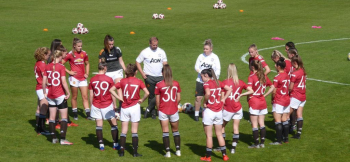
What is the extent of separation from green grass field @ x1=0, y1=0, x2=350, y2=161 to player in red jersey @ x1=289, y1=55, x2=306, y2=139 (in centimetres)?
69

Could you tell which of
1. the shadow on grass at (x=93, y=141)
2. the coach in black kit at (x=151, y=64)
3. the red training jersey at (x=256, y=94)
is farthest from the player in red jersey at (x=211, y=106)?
the coach in black kit at (x=151, y=64)

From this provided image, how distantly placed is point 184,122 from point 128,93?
14.5ft

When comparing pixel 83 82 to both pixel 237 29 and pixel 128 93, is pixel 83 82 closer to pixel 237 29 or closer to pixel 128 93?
pixel 128 93

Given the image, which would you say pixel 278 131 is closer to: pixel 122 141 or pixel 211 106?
pixel 211 106

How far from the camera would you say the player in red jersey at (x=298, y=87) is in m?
15.9

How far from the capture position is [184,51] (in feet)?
94.5

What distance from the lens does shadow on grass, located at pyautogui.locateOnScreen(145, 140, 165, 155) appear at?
14.9m

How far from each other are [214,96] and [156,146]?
8.83 ft

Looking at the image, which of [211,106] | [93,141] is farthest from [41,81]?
[211,106]

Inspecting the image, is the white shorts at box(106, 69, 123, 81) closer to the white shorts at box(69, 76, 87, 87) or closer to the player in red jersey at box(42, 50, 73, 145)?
the white shorts at box(69, 76, 87, 87)

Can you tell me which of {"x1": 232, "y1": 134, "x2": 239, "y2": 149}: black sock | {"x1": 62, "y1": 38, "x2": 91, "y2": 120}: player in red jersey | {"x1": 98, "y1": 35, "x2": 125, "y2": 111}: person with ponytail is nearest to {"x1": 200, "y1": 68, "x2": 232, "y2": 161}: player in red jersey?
{"x1": 232, "y1": 134, "x2": 239, "y2": 149}: black sock

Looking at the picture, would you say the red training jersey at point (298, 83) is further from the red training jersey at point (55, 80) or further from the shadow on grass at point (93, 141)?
the red training jersey at point (55, 80)

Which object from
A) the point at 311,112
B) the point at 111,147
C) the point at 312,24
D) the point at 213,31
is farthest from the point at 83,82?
the point at 312,24

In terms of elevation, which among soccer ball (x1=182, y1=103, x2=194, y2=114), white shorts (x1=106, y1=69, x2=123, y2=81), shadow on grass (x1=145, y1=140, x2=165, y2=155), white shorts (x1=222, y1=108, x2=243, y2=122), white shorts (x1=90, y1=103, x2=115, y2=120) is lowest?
shadow on grass (x1=145, y1=140, x2=165, y2=155)
